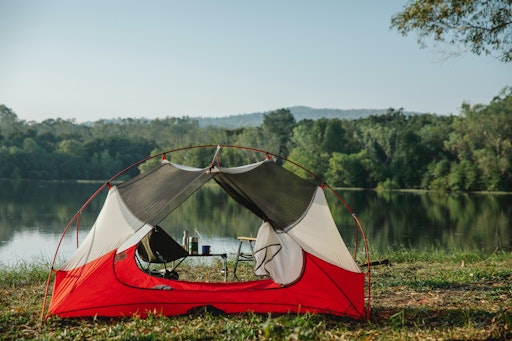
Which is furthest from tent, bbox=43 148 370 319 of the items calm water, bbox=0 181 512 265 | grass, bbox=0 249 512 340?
calm water, bbox=0 181 512 265

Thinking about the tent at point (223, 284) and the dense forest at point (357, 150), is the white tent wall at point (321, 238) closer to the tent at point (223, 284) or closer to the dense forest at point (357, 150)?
the tent at point (223, 284)

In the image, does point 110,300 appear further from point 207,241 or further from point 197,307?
point 207,241

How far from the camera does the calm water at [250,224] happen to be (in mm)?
15289

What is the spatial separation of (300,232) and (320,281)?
19.0 inches

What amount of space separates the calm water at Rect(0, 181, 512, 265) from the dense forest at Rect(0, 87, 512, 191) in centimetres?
1012

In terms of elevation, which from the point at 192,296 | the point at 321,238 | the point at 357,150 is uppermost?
the point at 357,150

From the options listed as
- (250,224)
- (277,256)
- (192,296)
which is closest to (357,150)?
(250,224)

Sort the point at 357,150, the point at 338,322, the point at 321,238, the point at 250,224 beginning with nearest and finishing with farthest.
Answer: the point at 338,322 → the point at 321,238 → the point at 250,224 → the point at 357,150

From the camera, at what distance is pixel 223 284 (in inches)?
223

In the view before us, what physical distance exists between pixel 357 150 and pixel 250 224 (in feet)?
110

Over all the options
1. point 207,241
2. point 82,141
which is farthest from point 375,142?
point 207,241

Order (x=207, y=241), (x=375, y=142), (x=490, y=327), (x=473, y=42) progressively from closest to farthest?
(x=490, y=327)
(x=473, y=42)
(x=207, y=241)
(x=375, y=142)

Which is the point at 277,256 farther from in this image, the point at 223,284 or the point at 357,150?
the point at 357,150

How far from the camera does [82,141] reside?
2443 inches
